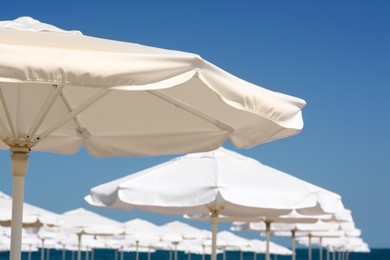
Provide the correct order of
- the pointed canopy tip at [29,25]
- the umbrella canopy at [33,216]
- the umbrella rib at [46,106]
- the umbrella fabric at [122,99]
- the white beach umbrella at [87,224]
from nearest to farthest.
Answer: the umbrella fabric at [122,99] < the pointed canopy tip at [29,25] < the umbrella rib at [46,106] < the umbrella canopy at [33,216] < the white beach umbrella at [87,224]

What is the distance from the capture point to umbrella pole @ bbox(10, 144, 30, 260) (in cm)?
467

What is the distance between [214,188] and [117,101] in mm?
1873

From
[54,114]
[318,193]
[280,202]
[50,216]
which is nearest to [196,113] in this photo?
[54,114]

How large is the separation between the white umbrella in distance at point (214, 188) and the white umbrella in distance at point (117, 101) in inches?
45.5

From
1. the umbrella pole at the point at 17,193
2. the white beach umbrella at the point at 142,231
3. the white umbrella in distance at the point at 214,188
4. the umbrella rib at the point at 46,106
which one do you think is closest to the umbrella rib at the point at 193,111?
the umbrella rib at the point at 46,106

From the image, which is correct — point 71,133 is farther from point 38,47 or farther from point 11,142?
point 38,47

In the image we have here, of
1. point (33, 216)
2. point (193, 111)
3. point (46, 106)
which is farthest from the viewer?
point (33, 216)

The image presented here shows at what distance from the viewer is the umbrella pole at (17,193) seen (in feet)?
15.3

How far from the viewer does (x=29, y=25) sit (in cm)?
452

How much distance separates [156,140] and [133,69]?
258 centimetres

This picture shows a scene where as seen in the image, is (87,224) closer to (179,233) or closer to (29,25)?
(179,233)

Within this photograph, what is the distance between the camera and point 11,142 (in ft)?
16.0

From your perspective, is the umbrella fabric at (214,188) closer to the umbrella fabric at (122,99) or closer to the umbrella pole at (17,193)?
the umbrella fabric at (122,99)

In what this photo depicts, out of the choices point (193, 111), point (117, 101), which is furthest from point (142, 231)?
point (193, 111)
